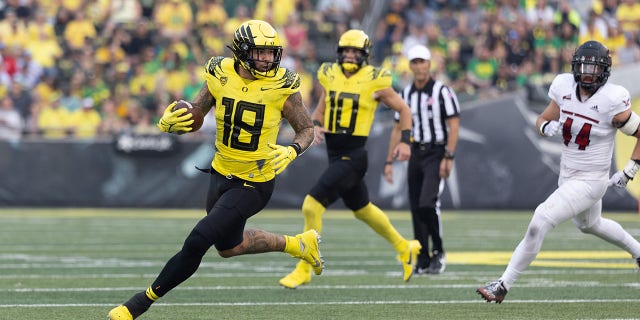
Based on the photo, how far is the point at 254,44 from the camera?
630 centimetres

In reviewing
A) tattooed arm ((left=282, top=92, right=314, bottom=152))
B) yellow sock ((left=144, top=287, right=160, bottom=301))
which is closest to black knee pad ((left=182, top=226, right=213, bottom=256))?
yellow sock ((left=144, top=287, right=160, bottom=301))

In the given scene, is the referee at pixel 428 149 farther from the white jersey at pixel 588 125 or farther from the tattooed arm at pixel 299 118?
the tattooed arm at pixel 299 118

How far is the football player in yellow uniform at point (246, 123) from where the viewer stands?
631 cm

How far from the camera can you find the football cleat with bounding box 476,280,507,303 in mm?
6777

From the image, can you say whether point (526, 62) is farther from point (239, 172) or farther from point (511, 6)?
point (239, 172)

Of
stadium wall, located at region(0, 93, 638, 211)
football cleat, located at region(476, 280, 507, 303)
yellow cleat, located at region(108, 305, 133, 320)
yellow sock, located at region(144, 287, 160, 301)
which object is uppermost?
yellow sock, located at region(144, 287, 160, 301)

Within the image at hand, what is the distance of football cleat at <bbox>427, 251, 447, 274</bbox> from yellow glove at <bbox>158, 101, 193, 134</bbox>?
139 inches

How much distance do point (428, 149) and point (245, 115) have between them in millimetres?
3273

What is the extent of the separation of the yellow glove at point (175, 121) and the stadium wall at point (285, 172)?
32.0 ft

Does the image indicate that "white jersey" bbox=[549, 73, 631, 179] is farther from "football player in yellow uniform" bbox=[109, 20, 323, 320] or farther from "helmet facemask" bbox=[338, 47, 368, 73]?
"helmet facemask" bbox=[338, 47, 368, 73]

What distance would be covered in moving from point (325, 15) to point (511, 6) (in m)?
2.93

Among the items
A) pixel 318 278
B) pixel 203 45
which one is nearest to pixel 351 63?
pixel 318 278

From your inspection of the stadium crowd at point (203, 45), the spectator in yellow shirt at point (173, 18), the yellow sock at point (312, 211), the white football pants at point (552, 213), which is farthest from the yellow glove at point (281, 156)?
the spectator in yellow shirt at point (173, 18)

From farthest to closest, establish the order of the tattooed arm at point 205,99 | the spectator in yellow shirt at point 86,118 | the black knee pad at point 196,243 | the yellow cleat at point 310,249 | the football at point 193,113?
the spectator in yellow shirt at point 86,118
the yellow cleat at point 310,249
the tattooed arm at point 205,99
the football at point 193,113
the black knee pad at point 196,243
